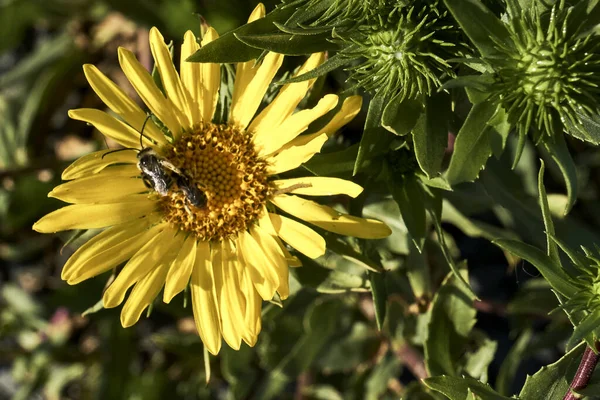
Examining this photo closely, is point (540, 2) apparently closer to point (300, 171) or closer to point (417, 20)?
point (417, 20)

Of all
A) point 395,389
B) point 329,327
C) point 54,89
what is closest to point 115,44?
point 54,89

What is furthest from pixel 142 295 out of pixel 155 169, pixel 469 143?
pixel 469 143

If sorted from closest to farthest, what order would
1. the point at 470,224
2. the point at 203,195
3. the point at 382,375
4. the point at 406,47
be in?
the point at 406,47 → the point at 203,195 → the point at 470,224 → the point at 382,375

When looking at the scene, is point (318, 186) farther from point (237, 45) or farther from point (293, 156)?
point (237, 45)

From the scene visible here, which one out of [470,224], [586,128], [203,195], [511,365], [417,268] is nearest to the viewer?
[586,128]

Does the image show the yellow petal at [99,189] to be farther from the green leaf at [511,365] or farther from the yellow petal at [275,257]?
the green leaf at [511,365]

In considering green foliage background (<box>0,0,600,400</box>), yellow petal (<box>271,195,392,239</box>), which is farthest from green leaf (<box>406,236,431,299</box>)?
yellow petal (<box>271,195,392,239</box>)
